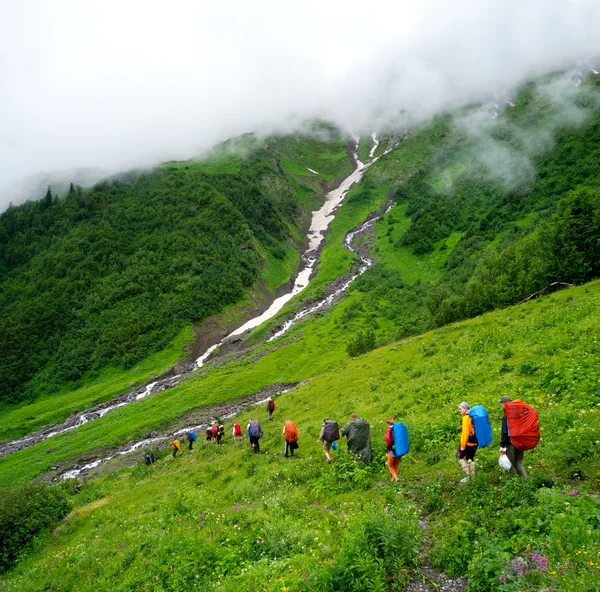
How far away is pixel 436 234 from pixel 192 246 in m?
88.4

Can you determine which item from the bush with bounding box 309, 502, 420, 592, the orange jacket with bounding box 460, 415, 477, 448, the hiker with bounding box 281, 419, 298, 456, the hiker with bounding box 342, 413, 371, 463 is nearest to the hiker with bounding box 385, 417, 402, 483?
the hiker with bounding box 342, 413, 371, 463

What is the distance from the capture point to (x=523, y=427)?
10203 millimetres

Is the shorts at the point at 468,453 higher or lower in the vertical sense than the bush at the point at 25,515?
higher

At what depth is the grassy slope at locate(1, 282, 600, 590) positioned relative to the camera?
8.64 meters

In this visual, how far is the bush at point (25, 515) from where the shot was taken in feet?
84.8

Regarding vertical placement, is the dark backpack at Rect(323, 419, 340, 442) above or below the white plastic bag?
below

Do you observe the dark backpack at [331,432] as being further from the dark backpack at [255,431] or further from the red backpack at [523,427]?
the red backpack at [523,427]

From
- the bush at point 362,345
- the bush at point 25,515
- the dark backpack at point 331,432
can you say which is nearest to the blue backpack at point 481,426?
the dark backpack at point 331,432

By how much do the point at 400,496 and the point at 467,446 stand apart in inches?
100

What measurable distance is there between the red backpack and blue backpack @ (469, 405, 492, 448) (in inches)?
43.9

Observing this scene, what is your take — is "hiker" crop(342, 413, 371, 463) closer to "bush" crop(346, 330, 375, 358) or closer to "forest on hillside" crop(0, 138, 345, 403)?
"bush" crop(346, 330, 375, 358)

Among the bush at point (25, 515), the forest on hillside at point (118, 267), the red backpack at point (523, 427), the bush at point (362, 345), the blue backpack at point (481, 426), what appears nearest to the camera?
the red backpack at point (523, 427)

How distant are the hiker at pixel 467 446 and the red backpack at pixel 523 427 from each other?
4.61 ft

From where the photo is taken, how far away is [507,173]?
149m
